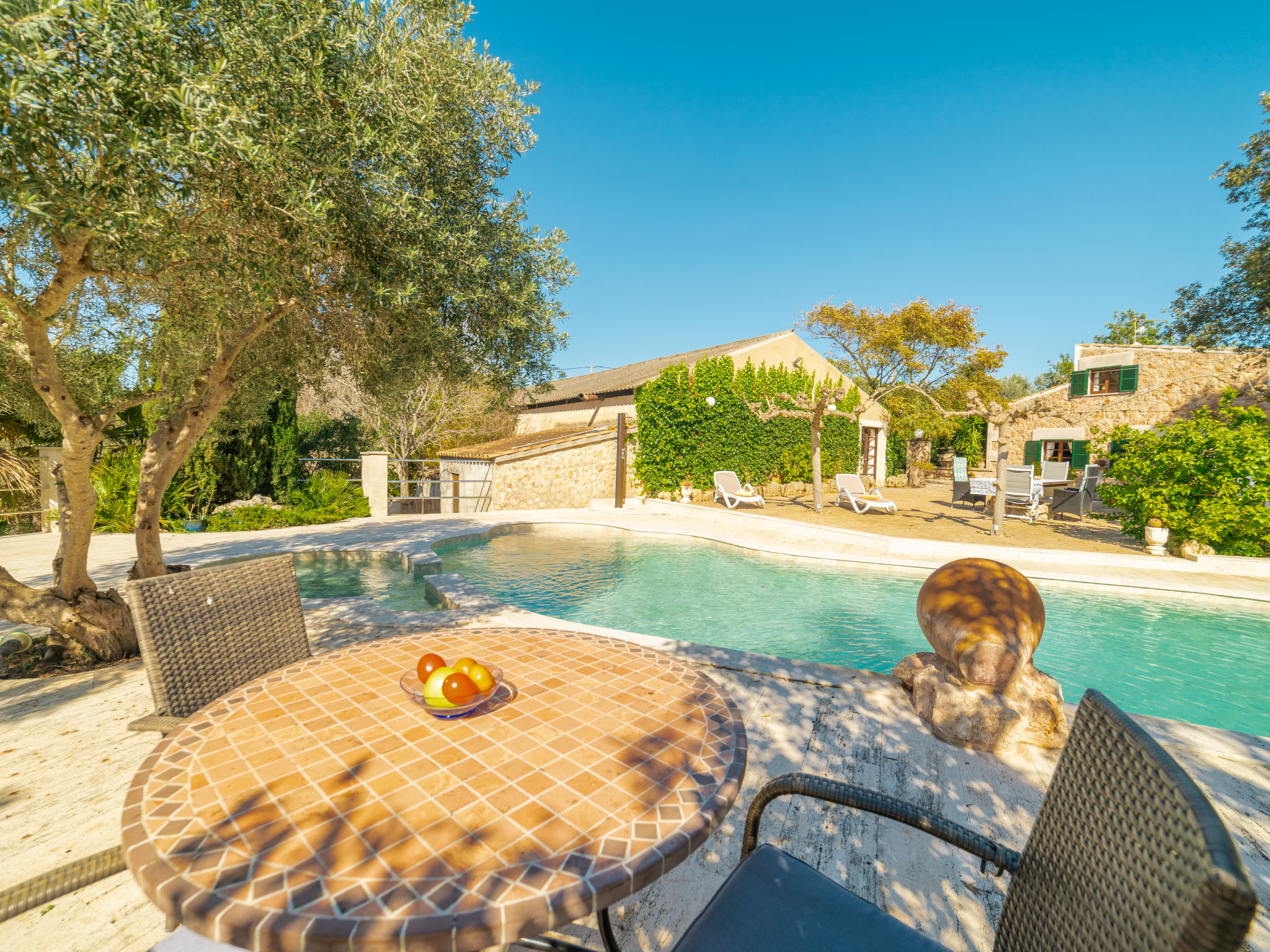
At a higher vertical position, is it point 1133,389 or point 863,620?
point 1133,389

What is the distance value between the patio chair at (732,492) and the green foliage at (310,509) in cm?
854

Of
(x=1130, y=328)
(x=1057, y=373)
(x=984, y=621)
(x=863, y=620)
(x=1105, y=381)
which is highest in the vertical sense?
(x=1130, y=328)

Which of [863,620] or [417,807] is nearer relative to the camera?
[417,807]

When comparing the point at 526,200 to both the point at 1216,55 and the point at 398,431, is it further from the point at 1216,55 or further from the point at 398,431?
the point at 1216,55

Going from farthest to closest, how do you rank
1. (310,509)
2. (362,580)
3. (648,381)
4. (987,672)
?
(648,381)
(310,509)
(362,580)
(987,672)

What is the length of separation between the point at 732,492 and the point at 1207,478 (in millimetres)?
8521

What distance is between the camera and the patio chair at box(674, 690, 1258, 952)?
28.8 inches

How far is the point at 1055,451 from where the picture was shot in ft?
65.2

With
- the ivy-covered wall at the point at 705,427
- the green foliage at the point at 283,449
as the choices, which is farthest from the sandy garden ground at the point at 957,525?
the green foliage at the point at 283,449

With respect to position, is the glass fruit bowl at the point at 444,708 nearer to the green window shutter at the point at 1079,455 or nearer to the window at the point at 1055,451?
the green window shutter at the point at 1079,455

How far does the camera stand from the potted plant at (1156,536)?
780cm

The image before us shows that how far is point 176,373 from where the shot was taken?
635 centimetres

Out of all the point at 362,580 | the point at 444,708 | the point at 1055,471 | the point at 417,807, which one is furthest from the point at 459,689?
the point at 1055,471

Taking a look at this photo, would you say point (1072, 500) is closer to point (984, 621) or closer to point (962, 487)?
point (962, 487)
